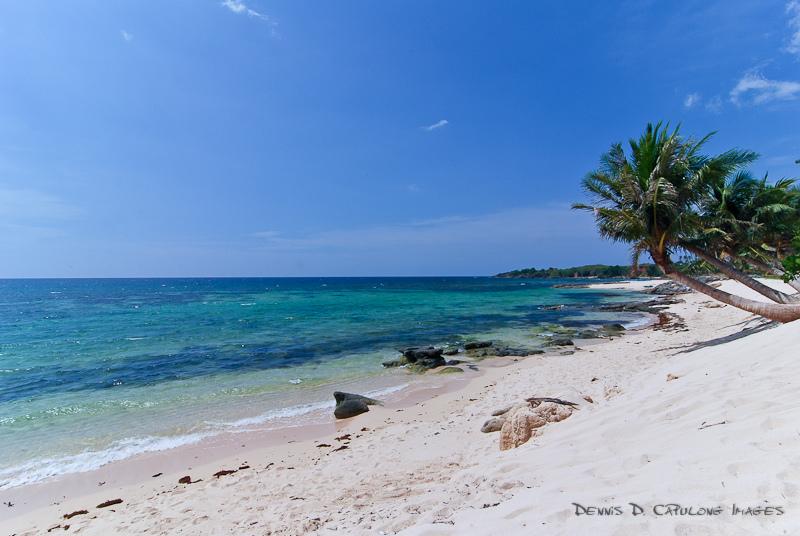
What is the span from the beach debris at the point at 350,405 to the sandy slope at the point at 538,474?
79 centimetres

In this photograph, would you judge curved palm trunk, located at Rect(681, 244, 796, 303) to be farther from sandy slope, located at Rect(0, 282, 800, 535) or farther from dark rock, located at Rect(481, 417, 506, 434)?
dark rock, located at Rect(481, 417, 506, 434)

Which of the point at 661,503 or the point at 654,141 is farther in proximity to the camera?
the point at 654,141

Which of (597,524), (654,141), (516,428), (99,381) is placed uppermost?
(654,141)

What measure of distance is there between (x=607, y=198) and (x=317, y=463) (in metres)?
12.5

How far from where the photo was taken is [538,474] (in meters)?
4.29

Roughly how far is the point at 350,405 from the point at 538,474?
281 inches

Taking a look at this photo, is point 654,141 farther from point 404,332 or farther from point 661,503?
point 404,332

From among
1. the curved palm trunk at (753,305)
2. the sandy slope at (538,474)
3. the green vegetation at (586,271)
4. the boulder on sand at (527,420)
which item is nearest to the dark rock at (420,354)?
A: the sandy slope at (538,474)

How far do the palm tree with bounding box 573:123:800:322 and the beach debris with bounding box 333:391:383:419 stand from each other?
9795 millimetres

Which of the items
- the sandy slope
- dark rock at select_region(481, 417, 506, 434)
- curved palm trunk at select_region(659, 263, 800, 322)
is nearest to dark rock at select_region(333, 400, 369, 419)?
the sandy slope

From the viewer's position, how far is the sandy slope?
296cm

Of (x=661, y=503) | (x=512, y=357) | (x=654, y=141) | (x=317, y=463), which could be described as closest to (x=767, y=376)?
(x=661, y=503)

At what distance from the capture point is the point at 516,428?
6.21 metres

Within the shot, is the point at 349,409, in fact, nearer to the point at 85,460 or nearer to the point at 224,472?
the point at 224,472
